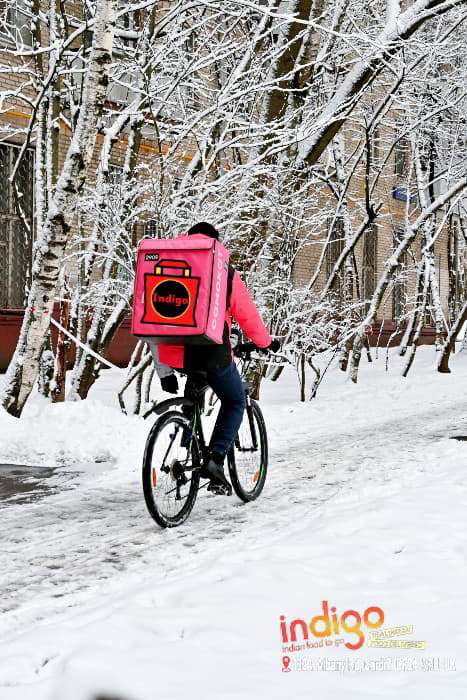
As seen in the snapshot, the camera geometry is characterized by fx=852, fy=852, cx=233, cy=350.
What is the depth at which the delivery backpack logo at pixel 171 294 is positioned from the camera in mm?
5309

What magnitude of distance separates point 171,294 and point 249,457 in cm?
176

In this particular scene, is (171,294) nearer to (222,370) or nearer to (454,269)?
(222,370)

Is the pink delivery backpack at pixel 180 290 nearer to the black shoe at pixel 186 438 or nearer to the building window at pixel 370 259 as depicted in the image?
the black shoe at pixel 186 438

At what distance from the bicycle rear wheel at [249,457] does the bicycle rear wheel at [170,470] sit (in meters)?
0.49

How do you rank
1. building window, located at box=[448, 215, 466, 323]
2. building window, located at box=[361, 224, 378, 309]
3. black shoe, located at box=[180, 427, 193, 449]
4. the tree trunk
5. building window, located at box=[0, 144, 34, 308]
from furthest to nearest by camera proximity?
building window, located at box=[361, 224, 378, 309], building window, located at box=[448, 215, 466, 323], building window, located at box=[0, 144, 34, 308], the tree trunk, black shoe, located at box=[180, 427, 193, 449]

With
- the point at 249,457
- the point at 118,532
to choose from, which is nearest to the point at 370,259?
the point at 249,457

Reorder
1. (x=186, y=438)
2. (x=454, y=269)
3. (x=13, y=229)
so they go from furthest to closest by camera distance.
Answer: (x=454, y=269) < (x=13, y=229) < (x=186, y=438)

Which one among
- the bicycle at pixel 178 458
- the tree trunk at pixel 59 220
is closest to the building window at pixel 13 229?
the tree trunk at pixel 59 220

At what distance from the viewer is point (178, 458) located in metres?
5.66

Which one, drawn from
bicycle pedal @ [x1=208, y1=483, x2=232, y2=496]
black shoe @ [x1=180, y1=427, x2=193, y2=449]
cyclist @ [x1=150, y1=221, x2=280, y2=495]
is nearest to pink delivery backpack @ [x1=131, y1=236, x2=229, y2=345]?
cyclist @ [x1=150, y1=221, x2=280, y2=495]

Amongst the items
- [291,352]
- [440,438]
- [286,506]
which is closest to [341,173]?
[291,352]

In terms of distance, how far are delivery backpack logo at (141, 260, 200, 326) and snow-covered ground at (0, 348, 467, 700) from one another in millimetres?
1411

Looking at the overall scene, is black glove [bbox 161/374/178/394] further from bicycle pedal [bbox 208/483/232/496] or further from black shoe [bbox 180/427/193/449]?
bicycle pedal [bbox 208/483/232/496]

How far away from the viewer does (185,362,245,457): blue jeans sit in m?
5.77
